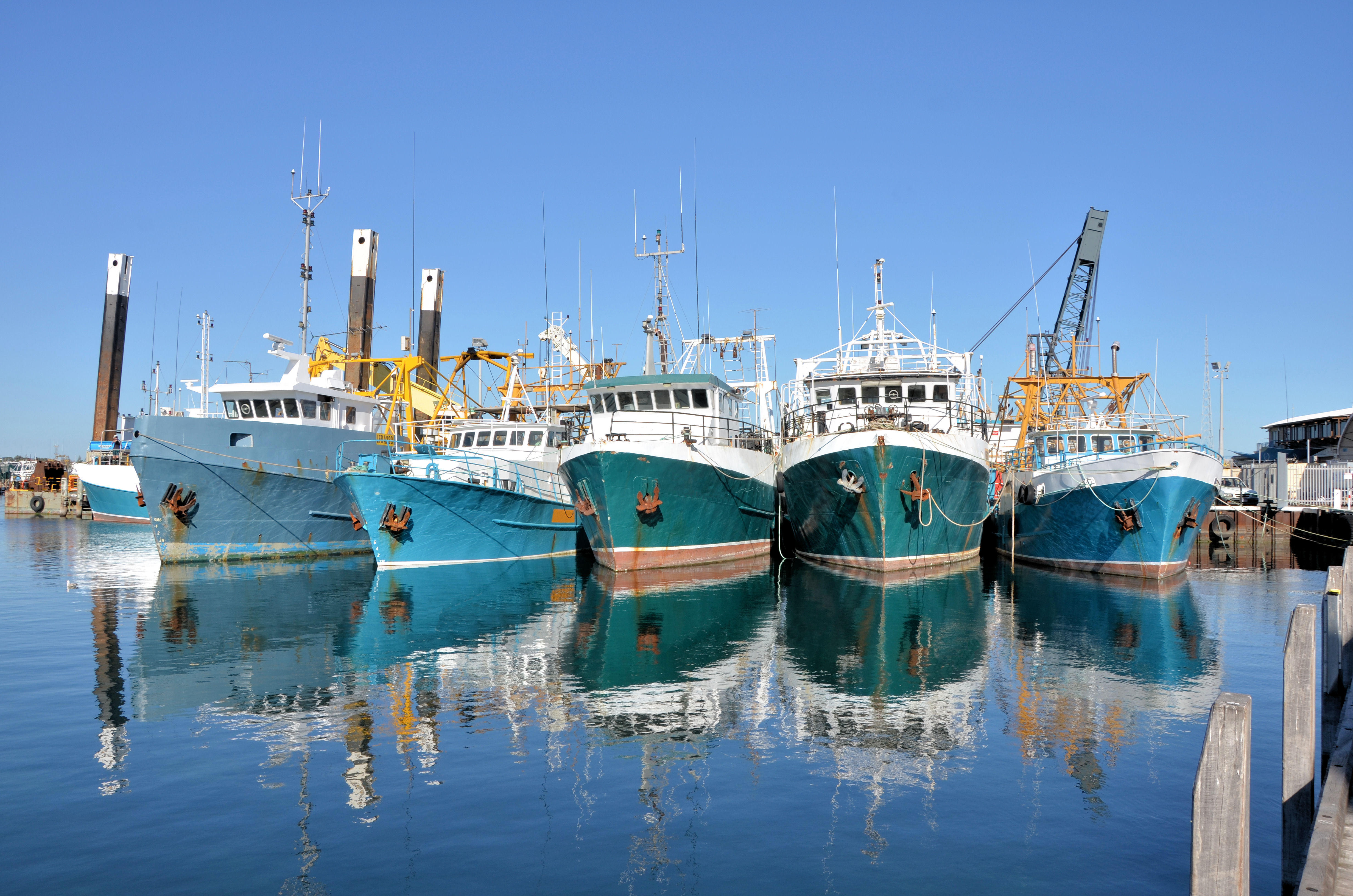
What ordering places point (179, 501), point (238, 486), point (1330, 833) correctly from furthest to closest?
point (238, 486), point (179, 501), point (1330, 833)

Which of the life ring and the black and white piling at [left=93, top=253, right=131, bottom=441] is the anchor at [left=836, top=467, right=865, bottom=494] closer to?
the life ring

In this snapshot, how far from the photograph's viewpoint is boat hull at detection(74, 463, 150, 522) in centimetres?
4800

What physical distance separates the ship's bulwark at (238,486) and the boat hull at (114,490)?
2360 cm

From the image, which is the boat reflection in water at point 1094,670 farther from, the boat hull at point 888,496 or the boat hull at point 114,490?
the boat hull at point 114,490

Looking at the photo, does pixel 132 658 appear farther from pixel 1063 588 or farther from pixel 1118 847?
pixel 1063 588

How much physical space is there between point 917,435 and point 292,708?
→ 51.8ft

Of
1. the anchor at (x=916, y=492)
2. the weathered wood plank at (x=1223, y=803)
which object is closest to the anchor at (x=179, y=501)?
the anchor at (x=916, y=492)

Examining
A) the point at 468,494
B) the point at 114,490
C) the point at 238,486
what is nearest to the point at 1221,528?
the point at 468,494

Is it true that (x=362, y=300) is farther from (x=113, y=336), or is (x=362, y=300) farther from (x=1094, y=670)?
(x=1094, y=670)

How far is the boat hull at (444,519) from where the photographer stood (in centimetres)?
2456

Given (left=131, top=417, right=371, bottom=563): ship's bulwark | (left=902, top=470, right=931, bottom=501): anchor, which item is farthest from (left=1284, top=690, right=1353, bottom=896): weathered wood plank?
(left=131, top=417, right=371, bottom=563): ship's bulwark

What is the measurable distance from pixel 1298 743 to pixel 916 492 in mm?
16814

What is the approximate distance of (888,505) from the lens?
2331 centimetres

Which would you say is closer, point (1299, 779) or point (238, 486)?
point (1299, 779)
